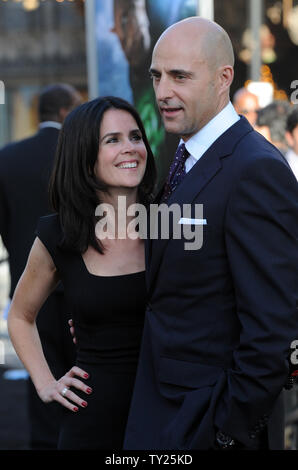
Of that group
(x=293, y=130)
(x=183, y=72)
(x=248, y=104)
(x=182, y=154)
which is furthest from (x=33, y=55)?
(x=183, y=72)

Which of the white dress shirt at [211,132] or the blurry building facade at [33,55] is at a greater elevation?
the blurry building facade at [33,55]

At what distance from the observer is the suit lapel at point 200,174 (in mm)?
2193

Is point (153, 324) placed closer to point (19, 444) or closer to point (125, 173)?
point (125, 173)

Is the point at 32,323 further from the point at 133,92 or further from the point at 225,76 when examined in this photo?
the point at 133,92

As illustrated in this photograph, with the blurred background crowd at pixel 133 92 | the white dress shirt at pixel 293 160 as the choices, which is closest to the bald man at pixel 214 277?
the blurred background crowd at pixel 133 92

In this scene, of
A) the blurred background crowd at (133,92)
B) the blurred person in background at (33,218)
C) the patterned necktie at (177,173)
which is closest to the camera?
the patterned necktie at (177,173)

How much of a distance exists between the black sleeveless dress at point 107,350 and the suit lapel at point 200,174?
15.8 inches

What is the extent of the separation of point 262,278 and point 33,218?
3065mm

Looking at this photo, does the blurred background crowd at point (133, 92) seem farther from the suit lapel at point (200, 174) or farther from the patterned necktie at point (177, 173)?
the suit lapel at point (200, 174)

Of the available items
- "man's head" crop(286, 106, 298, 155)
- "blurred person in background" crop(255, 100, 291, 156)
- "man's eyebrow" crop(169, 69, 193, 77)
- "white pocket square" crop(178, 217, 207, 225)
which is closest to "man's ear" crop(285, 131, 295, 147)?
"man's head" crop(286, 106, 298, 155)

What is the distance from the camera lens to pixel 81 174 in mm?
Answer: 2770

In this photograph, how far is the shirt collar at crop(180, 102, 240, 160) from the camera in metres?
2.27

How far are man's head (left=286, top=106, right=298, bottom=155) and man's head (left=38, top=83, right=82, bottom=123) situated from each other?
141 centimetres

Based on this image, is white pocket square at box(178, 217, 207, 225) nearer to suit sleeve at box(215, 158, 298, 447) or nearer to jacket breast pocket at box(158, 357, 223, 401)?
suit sleeve at box(215, 158, 298, 447)
